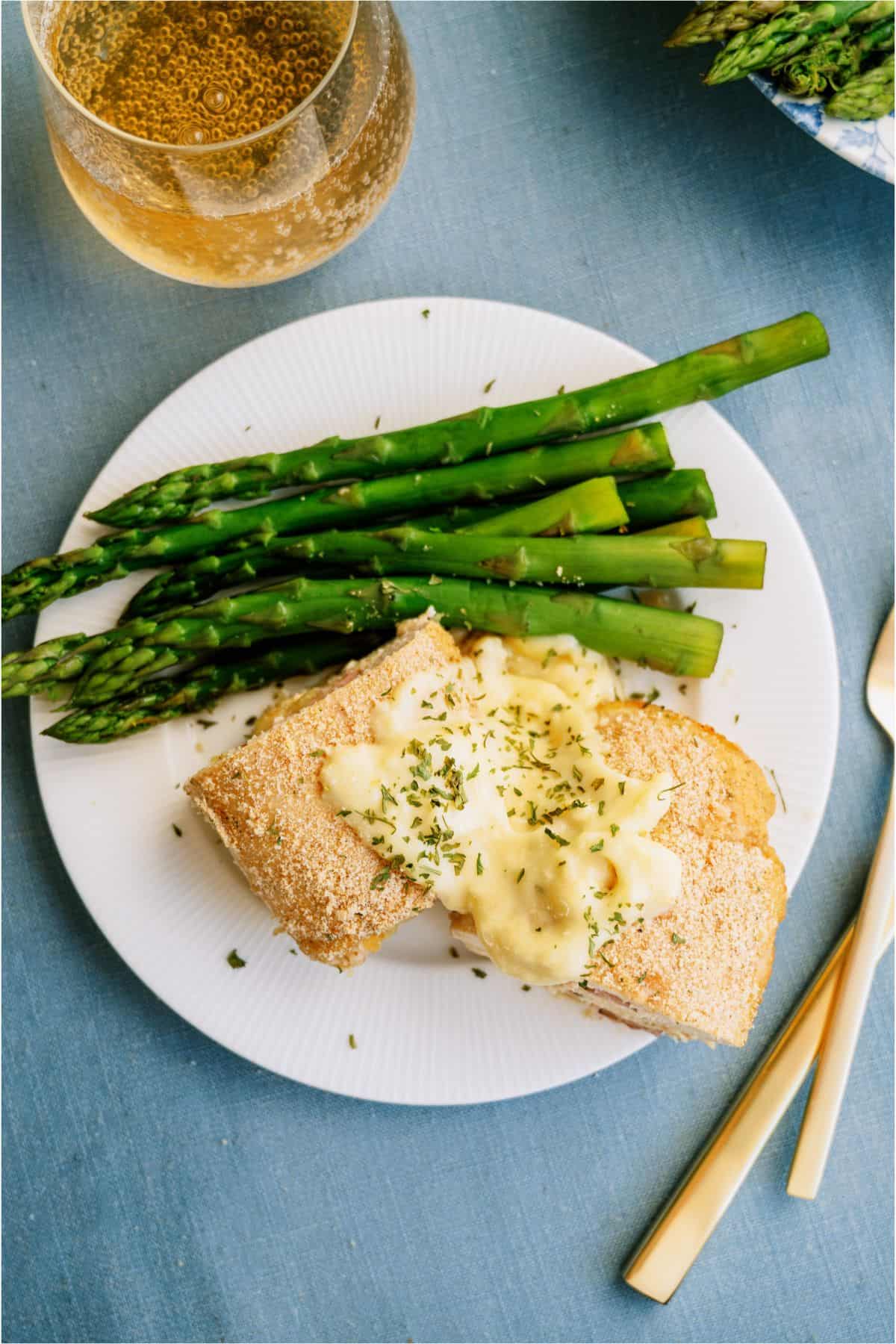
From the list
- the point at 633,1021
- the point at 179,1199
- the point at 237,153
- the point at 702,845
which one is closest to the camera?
the point at 237,153

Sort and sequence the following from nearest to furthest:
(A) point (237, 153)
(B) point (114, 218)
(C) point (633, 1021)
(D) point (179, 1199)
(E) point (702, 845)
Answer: (A) point (237, 153) → (B) point (114, 218) → (E) point (702, 845) → (C) point (633, 1021) → (D) point (179, 1199)

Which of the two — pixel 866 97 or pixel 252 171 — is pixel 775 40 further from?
pixel 252 171

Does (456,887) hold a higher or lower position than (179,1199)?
higher

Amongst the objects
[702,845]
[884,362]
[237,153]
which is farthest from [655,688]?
[237,153]

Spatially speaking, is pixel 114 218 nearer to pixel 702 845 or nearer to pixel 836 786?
pixel 702 845

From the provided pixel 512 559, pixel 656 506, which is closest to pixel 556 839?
pixel 512 559

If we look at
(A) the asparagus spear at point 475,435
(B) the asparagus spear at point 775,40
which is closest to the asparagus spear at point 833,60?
(B) the asparagus spear at point 775,40
